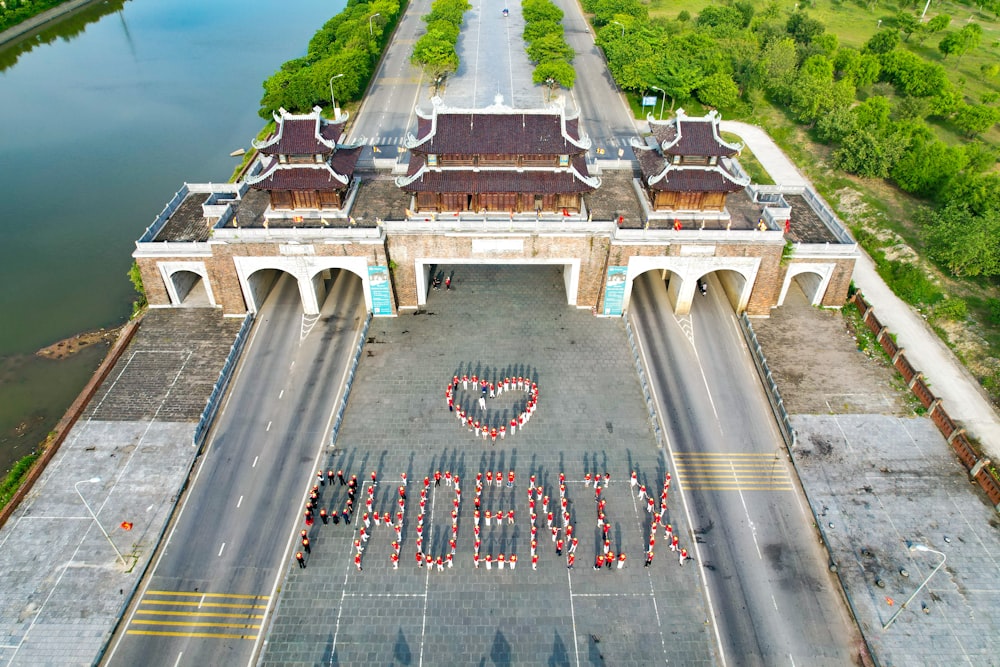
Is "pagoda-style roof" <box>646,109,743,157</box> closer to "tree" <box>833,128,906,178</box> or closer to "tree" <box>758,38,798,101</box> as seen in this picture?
"tree" <box>833,128,906,178</box>

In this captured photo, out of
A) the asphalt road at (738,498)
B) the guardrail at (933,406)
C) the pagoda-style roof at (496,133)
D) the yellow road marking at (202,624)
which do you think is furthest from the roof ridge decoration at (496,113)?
the yellow road marking at (202,624)

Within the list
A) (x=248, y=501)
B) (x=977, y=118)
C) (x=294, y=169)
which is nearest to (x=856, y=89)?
(x=977, y=118)

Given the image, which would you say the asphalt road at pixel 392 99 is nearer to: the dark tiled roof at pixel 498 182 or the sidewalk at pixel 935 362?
the dark tiled roof at pixel 498 182

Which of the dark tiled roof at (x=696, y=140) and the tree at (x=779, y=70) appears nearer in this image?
the dark tiled roof at (x=696, y=140)

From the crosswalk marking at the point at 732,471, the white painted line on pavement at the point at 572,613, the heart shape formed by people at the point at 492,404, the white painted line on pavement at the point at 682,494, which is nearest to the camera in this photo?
the white painted line on pavement at the point at 572,613

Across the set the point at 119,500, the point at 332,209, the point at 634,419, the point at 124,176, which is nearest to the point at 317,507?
the point at 119,500

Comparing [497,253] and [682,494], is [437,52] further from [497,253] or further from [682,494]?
[682,494]

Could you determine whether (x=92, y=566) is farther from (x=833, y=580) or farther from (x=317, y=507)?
(x=833, y=580)
